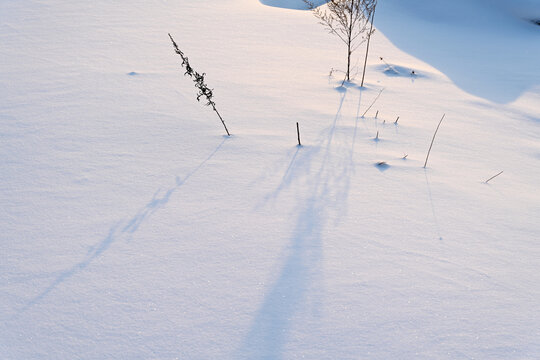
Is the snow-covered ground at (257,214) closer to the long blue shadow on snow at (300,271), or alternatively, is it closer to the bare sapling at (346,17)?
the long blue shadow on snow at (300,271)

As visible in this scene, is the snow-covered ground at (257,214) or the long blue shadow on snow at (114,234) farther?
the long blue shadow on snow at (114,234)

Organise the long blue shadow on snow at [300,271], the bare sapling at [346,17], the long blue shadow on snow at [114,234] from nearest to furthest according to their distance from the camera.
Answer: the long blue shadow on snow at [300,271]
the long blue shadow on snow at [114,234]
the bare sapling at [346,17]

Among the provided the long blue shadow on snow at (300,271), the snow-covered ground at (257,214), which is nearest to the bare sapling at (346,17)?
the snow-covered ground at (257,214)

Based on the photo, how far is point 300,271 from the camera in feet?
4.83

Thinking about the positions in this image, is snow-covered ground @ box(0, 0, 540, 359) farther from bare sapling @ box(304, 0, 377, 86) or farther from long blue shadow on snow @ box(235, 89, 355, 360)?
bare sapling @ box(304, 0, 377, 86)

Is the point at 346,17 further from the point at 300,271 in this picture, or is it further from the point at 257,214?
the point at 300,271

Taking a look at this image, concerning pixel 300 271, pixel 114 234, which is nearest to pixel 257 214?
pixel 300 271

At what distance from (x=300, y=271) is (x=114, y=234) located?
36.9 inches

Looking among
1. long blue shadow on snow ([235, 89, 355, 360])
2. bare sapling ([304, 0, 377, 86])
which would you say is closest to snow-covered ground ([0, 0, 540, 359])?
long blue shadow on snow ([235, 89, 355, 360])

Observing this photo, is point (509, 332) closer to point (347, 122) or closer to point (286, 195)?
point (286, 195)

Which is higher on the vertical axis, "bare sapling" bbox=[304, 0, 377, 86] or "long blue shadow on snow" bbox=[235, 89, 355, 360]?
"bare sapling" bbox=[304, 0, 377, 86]

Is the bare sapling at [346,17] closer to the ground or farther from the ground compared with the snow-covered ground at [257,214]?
farther from the ground

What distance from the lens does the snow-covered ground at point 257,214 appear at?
127 centimetres

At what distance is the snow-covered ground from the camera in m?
1.27
